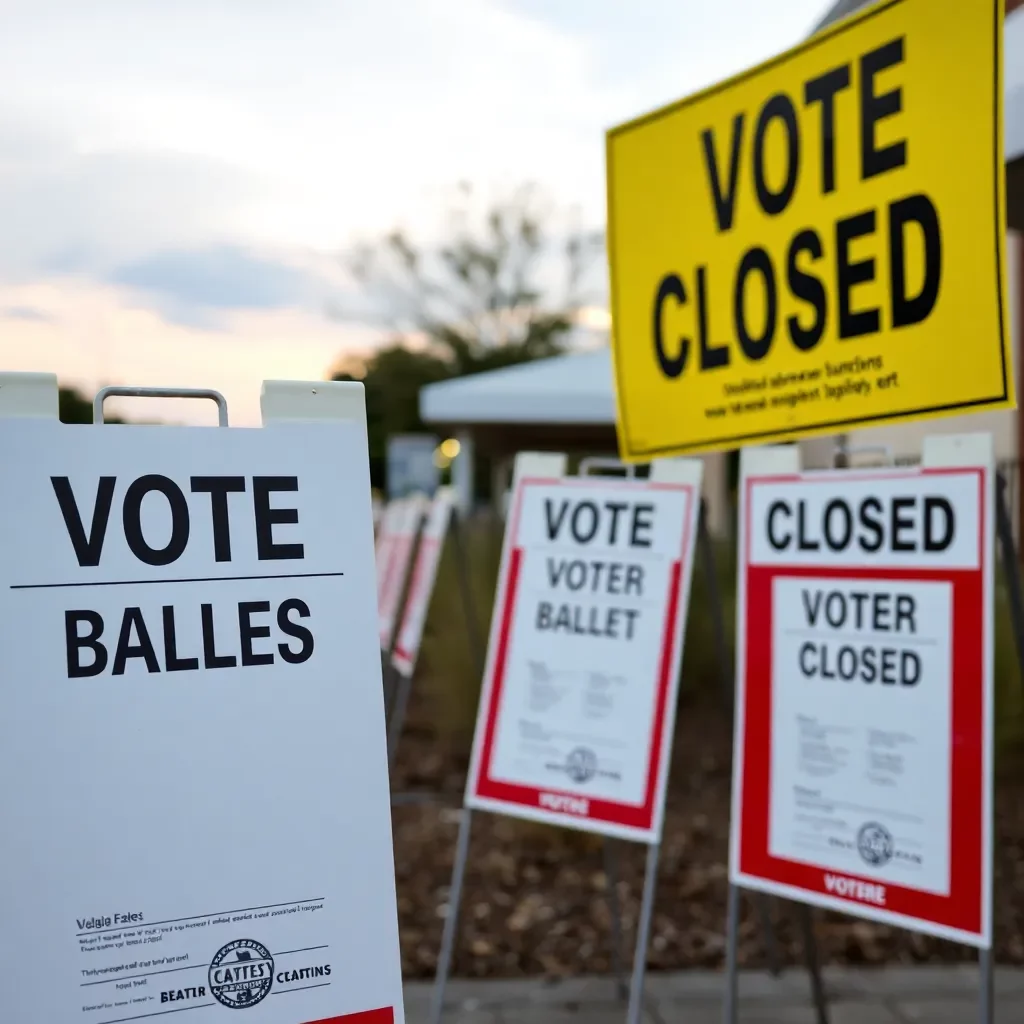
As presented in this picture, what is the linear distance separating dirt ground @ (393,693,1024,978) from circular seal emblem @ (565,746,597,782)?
886 millimetres

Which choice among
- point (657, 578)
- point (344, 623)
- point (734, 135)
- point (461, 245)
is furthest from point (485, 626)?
point (461, 245)

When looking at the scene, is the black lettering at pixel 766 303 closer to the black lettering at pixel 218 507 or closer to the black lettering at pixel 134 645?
the black lettering at pixel 218 507

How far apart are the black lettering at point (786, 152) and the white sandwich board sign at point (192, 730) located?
1518mm

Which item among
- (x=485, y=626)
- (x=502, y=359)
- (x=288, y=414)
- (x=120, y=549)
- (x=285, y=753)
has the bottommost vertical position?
(x=485, y=626)

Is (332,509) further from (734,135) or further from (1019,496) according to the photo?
(1019,496)

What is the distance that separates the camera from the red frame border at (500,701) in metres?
2.96

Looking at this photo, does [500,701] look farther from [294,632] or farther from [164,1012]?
[164,1012]

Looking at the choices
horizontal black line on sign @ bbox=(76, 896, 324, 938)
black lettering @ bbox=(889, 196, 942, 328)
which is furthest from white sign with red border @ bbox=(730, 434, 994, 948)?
horizontal black line on sign @ bbox=(76, 896, 324, 938)

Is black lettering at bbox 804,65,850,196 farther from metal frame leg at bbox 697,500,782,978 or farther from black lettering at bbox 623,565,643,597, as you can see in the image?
black lettering at bbox 623,565,643,597

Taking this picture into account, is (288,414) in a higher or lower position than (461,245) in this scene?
lower

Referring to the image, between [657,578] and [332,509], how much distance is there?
149 centimetres

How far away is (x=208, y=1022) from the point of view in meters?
1.55

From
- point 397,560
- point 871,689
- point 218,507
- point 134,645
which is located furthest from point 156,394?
point 397,560

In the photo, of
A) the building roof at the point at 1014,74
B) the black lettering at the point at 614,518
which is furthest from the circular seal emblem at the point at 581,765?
the building roof at the point at 1014,74
